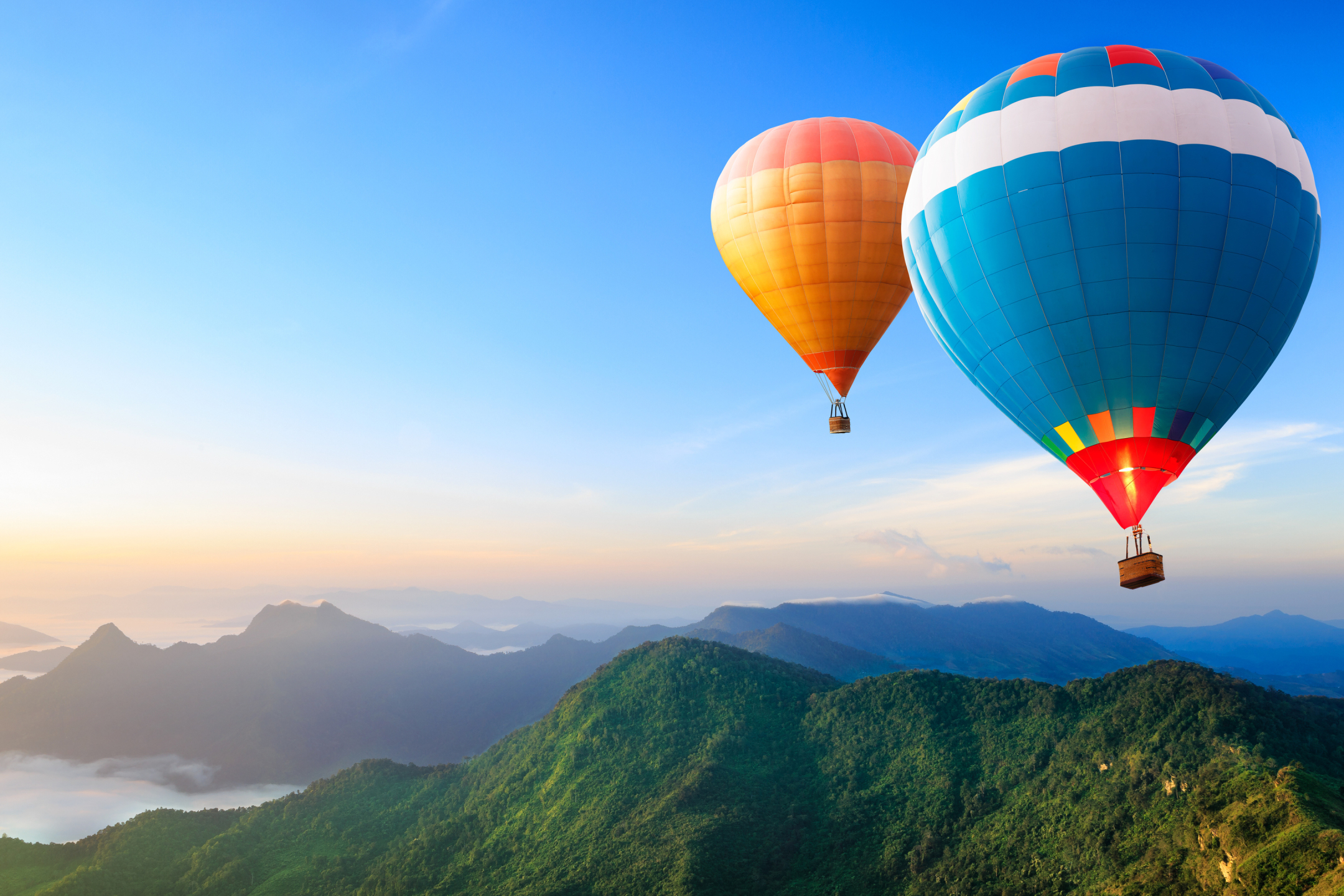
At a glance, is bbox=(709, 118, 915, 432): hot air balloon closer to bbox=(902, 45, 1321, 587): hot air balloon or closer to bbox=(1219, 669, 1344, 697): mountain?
bbox=(902, 45, 1321, 587): hot air balloon

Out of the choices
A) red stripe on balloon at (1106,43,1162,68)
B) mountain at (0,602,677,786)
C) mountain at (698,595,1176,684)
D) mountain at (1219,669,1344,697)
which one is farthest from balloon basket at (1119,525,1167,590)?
mountain at (1219,669,1344,697)

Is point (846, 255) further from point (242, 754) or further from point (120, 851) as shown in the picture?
point (242, 754)

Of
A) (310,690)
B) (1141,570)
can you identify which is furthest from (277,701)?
(1141,570)

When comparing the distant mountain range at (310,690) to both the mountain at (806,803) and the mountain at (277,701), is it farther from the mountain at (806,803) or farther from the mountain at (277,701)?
the mountain at (806,803)

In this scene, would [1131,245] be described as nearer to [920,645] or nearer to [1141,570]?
[1141,570]

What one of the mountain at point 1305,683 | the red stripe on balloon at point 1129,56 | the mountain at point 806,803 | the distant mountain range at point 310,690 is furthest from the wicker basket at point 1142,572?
the mountain at point 1305,683

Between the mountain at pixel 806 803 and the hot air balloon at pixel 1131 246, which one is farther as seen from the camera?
the mountain at pixel 806 803

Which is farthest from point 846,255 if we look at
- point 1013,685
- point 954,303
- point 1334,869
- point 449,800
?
point 449,800
